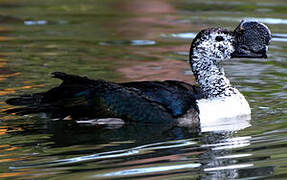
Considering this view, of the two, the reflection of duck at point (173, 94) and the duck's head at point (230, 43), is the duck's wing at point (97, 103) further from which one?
the duck's head at point (230, 43)

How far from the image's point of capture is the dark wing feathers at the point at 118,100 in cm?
925

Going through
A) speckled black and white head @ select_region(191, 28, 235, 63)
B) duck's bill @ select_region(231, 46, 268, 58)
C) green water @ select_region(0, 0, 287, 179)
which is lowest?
green water @ select_region(0, 0, 287, 179)

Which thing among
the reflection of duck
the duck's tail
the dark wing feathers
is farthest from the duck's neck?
the duck's tail

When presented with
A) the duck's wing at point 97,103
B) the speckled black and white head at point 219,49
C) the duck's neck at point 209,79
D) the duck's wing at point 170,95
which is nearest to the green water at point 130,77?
the duck's wing at point 97,103

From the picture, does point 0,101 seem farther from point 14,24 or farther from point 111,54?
point 14,24

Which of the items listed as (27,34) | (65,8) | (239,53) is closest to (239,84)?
(239,53)

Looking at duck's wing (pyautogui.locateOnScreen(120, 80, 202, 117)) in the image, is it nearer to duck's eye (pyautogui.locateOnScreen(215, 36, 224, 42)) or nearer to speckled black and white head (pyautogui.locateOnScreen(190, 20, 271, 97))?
speckled black and white head (pyautogui.locateOnScreen(190, 20, 271, 97))

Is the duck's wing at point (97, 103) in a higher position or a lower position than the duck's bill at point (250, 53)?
lower

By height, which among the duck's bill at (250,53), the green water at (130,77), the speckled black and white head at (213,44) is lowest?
the green water at (130,77)

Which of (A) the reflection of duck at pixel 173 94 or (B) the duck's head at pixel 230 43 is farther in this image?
(B) the duck's head at pixel 230 43

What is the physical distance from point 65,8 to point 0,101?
842 cm

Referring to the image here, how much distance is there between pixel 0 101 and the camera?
35.0 feet

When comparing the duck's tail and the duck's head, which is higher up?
the duck's head

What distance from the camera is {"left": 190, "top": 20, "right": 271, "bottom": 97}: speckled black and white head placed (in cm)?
953
